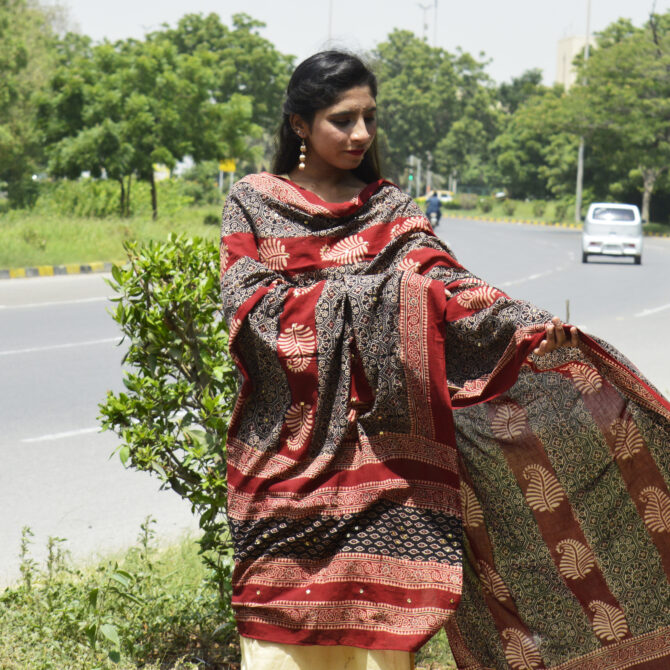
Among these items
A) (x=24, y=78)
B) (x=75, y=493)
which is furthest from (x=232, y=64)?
(x=75, y=493)

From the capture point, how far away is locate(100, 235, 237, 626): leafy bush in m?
3.01

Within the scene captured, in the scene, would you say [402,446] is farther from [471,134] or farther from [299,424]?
[471,134]

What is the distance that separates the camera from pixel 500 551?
2523mm

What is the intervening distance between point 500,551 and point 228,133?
24479 millimetres

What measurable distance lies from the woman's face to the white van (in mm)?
22314

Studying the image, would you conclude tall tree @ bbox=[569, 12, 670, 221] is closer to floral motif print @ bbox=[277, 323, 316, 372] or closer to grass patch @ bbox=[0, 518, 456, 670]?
grass patch @ bbox=[0, 518, 456, 670]

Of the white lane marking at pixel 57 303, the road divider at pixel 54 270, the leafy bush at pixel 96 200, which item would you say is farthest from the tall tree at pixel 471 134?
the white lane marking at pixel 57 303

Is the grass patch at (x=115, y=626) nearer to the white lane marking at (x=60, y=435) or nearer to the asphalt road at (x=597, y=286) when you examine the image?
the white lane marking at (x=60, y=435)

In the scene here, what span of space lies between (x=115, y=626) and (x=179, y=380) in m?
0.72

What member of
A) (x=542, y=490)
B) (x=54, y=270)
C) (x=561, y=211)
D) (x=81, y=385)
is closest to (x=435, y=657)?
(x=542, y=490)

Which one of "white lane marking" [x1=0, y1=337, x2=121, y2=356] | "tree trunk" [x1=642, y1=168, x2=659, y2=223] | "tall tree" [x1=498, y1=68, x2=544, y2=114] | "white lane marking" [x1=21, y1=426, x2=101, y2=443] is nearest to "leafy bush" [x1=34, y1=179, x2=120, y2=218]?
"white lane marking" [x1=0, y1=337, x2=121, y2=356]

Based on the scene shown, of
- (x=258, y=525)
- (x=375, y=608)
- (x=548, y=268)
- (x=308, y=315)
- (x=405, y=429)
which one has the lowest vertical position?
(x=548, y=268)

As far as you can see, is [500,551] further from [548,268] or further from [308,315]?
[548,268]

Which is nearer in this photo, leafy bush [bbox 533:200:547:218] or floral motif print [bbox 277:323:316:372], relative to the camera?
floral motif print [bbox 277:323:316:372]
